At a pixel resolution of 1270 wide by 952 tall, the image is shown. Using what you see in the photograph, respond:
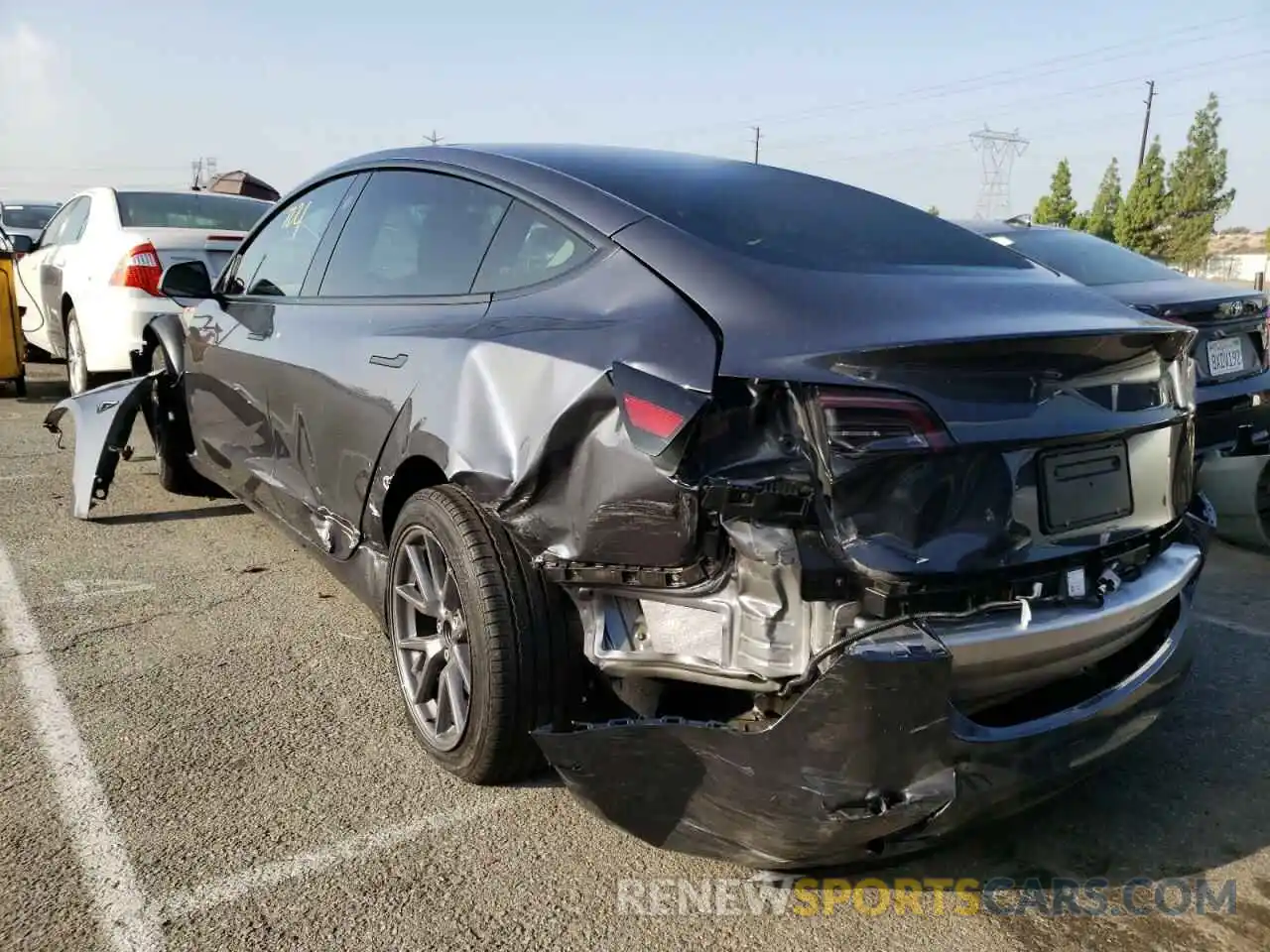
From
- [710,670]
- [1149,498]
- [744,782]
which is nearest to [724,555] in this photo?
[710,670]

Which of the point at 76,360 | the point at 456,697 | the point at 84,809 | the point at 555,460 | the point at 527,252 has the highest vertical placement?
the point at 527,252

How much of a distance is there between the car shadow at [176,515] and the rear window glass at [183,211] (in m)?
2.69

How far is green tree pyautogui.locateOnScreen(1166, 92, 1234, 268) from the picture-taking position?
4178 centimetres

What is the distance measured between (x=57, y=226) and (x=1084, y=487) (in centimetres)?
910

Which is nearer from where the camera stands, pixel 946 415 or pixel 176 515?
pixel 946 415

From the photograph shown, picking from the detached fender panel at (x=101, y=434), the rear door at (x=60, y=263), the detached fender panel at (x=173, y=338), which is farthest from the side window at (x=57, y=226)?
the detached fender panel at (x=101, y=434)

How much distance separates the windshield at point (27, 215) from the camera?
16250 mm

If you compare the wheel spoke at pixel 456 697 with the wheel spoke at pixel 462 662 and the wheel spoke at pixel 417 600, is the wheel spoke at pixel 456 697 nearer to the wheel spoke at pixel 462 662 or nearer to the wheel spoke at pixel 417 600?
the wheel spoke at pixel 462 662

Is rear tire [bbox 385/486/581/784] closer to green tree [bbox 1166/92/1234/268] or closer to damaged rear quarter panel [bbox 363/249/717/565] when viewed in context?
damaged rear quarter panel [bbox 363/249/717/565]

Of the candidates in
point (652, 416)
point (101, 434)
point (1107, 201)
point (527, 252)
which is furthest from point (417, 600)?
point (1107, 201)

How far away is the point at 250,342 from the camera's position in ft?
13.1

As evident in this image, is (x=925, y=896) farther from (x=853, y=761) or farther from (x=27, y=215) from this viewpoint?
(x=27, y=215)

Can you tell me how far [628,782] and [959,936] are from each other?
2.56 ft

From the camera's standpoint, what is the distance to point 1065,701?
2230 millimetres
